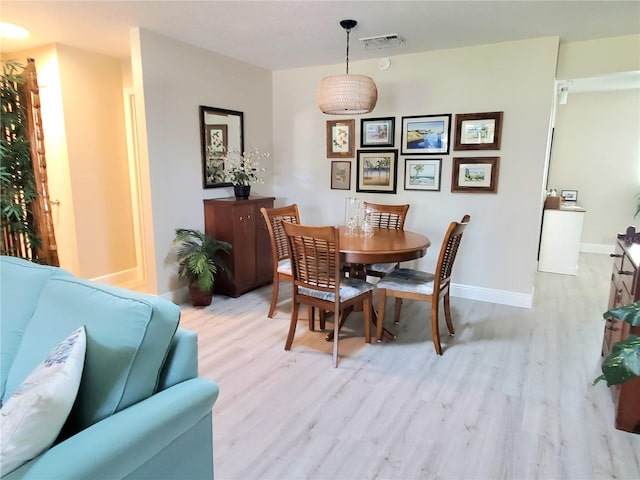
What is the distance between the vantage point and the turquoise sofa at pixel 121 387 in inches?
37.8

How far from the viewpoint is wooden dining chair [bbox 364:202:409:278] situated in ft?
11.5

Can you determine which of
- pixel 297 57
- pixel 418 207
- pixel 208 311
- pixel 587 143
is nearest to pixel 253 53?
pixel 297 57

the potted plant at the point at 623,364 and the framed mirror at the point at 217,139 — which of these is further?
the framed mirror at the point at 217,139

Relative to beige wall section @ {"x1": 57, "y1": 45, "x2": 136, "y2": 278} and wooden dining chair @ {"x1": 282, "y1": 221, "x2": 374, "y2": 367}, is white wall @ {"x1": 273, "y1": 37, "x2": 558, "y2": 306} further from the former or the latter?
beige wall section @ {"x1": 57, "y1": 45, "x2": 136, "y2": 278}

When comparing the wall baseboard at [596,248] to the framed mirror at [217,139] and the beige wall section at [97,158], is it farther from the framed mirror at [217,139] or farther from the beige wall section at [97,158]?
the beige wall section at [97,158]

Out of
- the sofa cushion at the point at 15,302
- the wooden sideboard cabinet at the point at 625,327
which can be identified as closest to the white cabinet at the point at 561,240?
the wooden sideboard cabinet at the point at 625,327

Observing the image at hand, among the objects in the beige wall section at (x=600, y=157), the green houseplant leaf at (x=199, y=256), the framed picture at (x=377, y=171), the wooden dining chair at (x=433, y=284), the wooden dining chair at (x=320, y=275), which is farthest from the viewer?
the beige wall section at (x=600, y=157)

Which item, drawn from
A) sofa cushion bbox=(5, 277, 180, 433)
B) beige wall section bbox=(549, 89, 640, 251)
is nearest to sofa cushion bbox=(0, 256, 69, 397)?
sofa cushion bbox=(5, 277, 180, 433)

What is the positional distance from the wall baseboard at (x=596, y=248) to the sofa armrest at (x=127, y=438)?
6.64 meters

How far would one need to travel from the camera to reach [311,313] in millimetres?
3109

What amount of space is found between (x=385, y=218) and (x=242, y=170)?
1584 millimetres

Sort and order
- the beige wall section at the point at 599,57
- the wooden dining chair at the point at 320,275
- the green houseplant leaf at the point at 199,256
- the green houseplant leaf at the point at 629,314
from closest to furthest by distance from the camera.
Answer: the green houseplant leaf at the point at 629,314
the wooden dining chair at the point at 320,275
the beige wall section at the point at 599,57
the green houseplant leaf at the point at 199,256

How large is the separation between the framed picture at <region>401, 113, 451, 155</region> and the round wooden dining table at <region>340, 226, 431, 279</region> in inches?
49.5

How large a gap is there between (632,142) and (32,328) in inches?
281
